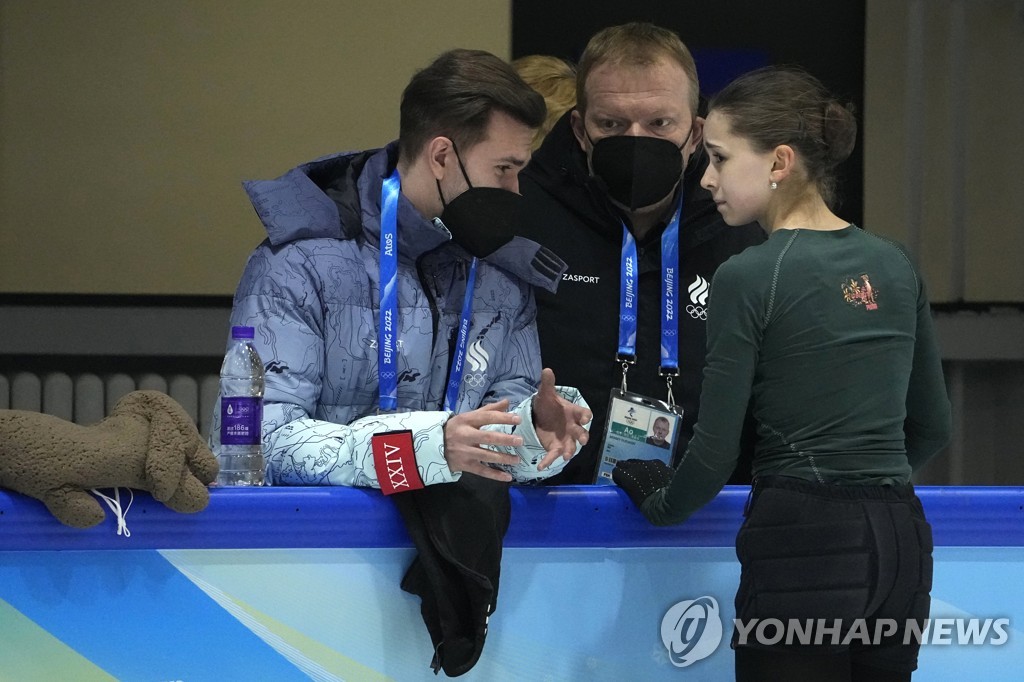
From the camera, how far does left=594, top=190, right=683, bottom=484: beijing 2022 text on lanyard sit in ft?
8.13

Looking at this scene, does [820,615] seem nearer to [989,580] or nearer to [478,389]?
[989,580]

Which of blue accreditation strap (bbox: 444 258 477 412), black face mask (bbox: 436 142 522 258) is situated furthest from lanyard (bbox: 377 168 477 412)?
black face mask (bbox: 436 142 522 258)

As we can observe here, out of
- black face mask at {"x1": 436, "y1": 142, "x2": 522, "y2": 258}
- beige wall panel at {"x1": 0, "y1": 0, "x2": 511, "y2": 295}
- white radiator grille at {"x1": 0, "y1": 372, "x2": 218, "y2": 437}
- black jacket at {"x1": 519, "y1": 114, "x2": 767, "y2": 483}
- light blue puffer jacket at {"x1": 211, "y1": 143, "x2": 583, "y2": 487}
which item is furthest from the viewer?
beige wall panel at {"x1": 0, "y1": 0, "x2": 511, "y2": 295}

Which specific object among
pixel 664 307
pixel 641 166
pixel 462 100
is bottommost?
pixel 664 307

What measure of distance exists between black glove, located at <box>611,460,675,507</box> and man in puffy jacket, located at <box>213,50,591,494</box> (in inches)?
5.4

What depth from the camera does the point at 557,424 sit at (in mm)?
2047

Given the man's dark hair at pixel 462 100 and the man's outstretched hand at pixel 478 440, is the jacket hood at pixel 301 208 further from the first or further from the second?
the man's outstretched hand at pixel 478 440

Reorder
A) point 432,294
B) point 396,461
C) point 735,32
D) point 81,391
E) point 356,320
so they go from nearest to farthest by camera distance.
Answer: point 396,461 < point 356,320 < point 432,294 < point 81,391 < point 735,32

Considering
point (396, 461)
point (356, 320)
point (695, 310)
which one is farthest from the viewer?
point (695, 310)

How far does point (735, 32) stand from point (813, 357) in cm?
431

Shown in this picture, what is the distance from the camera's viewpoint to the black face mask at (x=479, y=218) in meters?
2.38

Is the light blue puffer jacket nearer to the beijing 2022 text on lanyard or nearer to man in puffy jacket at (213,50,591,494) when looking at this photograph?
man in puffy jacket at (213,50,591,494)

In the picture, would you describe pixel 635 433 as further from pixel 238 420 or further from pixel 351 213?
pixel 238 420

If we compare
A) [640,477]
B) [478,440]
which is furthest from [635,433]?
[478,440]
